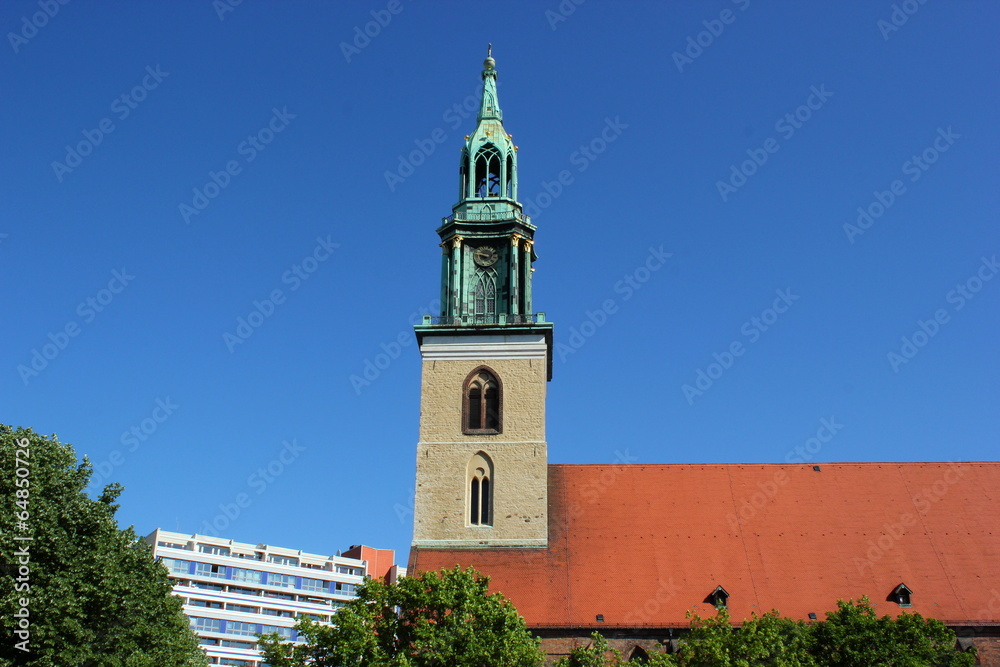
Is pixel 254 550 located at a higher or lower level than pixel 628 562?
higher

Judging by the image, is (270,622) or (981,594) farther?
(270,622)

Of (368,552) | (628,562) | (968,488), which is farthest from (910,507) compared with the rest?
(368,552)

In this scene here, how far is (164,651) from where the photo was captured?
96.4 ft

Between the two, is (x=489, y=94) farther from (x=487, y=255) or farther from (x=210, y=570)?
(x=210, y=570)

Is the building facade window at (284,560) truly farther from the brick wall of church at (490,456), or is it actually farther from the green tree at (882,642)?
the green tree at (882,642)

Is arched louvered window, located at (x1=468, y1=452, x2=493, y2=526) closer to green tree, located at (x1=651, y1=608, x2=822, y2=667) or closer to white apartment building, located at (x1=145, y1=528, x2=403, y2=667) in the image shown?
green tree, located at (x1=651, y1=608, x2=822, y2=667)

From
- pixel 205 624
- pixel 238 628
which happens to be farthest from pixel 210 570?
pixel 238 628

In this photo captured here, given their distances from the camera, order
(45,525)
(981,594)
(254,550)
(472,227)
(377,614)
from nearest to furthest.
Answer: (45,525) → (377,614) → (981,594) → (472,227) → (254,550)

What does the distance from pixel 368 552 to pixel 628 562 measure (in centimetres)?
6641

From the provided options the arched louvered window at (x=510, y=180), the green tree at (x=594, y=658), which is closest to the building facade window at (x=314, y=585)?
the arched louvered window at (x=510, y=180)

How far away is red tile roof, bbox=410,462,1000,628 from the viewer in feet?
112

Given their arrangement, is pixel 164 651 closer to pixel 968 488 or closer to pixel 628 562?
pixel 628 562

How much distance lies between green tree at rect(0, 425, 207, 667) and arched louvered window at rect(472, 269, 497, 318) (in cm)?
1668

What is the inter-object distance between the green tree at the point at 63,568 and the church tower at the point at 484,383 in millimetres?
11841
